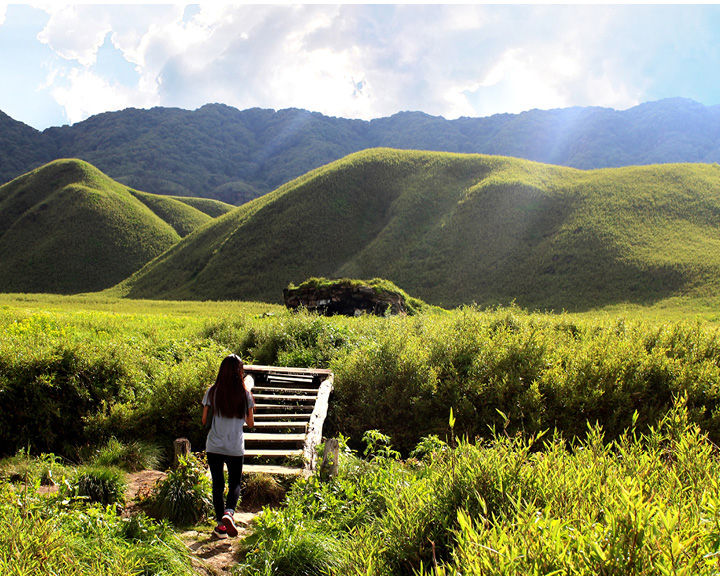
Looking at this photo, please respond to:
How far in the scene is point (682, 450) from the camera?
4.98 metres

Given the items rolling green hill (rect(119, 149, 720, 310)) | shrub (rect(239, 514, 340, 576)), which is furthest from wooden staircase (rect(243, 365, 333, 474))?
rolling green hill (rect(119, 149, 720, 310))

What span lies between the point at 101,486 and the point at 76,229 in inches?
4808

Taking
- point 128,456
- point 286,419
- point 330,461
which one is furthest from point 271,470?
point 128,456

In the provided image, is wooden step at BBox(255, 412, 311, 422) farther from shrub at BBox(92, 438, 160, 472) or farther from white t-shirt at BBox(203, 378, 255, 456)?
white t-shirt at BBox(203, 378, 255, 456)

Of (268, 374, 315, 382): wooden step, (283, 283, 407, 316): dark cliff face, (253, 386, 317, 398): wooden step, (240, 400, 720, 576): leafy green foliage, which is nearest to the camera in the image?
(240, 400, 720, 576): leafy green foliage

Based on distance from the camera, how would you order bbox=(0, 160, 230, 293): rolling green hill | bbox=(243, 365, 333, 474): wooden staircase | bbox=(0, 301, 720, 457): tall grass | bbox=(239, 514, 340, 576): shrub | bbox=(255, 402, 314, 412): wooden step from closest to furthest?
bbox=(239, 514, 340, 576): shrub, bbox=(243, 365, 333, 474): wooden staircase, bbox=(0, 301, 720, 457): tall grass, bbox=(255, 402, 314, 412): wooden step, bbox=(0, 160, 230, 293): rolling green hill

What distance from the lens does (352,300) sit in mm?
31453

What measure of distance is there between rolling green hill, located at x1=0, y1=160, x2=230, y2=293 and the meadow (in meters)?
94.5

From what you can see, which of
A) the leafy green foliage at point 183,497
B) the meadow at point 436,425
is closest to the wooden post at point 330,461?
the meadow at point 436,425

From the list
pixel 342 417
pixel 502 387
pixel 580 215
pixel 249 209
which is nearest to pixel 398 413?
pixel 342 417

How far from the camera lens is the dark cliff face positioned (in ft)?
101

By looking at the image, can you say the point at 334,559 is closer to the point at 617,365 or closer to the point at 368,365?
the point at 368,365

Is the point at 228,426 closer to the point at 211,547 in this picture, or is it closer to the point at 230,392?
the point at 230,392

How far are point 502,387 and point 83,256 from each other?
113979 mm
